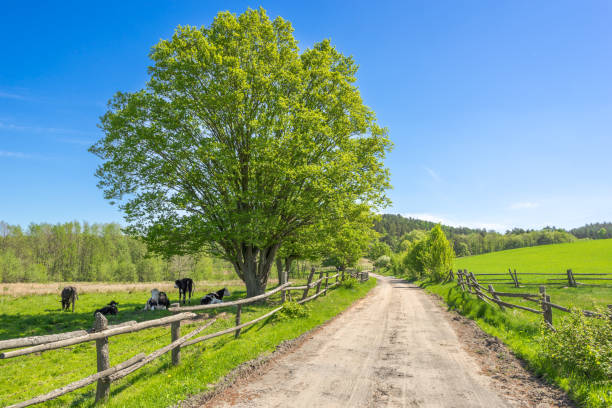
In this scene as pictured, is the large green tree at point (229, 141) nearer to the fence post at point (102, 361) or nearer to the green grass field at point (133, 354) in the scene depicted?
the green grass field at point (133, 354)

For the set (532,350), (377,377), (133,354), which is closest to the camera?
(377,377)

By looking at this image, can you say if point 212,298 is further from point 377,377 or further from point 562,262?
point 562,262

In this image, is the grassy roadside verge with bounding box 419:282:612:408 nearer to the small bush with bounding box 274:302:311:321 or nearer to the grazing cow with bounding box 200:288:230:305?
the small bush with bounding box 274:302:311:321

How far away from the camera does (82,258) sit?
75.6 m

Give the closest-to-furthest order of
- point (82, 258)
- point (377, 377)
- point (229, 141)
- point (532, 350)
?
point (377, 377) < point (532, 350) < point (229, 141) < point (82, 258)

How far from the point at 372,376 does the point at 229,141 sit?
14.7 metres

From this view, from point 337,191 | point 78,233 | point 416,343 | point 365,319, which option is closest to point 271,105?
point 337,191

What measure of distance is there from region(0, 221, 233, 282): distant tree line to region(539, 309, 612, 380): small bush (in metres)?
64.9

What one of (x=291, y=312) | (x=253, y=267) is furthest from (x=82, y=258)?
(x=291, y=312)

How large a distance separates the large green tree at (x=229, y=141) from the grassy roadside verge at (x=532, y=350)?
29.6ft

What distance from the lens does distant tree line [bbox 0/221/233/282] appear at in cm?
6950

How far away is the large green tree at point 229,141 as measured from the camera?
651 inches

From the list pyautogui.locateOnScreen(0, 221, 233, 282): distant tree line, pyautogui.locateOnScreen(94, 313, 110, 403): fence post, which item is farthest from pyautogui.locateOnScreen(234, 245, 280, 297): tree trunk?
→ pyautogui.locateOnScreen(0, 221, 233, 282): distant tree line

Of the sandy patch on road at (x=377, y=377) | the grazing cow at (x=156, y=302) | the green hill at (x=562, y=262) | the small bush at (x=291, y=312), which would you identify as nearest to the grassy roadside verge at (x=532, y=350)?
the sandy patch on road at (x=377, y=377)
